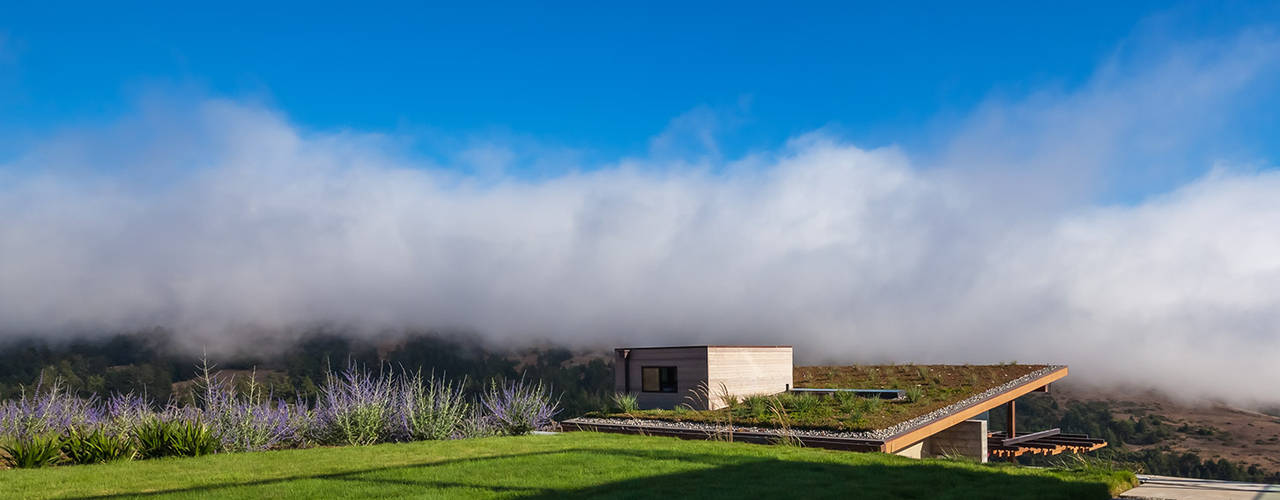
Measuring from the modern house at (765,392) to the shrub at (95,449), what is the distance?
8.22 m

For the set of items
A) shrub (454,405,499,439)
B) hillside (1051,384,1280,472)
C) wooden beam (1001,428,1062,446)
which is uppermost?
shrub (454,405,499,439)

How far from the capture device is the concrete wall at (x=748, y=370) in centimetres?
1850

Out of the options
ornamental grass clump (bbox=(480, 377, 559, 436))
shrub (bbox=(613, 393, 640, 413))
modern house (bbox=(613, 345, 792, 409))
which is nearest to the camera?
ornamental grass clump (bbox=(480, 377, 559, 436))

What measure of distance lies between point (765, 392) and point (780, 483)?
46.1 ft

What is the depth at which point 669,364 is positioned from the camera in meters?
19.2

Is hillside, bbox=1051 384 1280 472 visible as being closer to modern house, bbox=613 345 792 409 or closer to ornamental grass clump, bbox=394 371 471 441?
modern house, bbox=613 345 792 409

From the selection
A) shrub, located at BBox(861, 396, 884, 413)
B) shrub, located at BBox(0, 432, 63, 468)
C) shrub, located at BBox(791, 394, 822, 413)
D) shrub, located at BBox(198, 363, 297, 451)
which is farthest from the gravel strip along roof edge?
shrub, located at BBox(0, 432, 63, 468)

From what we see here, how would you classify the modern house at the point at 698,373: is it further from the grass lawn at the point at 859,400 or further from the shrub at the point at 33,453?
the shrub at the point at 33,453

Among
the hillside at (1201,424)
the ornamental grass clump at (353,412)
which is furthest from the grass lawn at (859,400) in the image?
the hillside at (1201,424)

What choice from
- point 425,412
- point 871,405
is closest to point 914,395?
point 871,405

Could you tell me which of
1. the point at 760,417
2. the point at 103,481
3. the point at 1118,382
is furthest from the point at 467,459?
the point at 1118,382

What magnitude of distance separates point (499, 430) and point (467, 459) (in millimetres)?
4181

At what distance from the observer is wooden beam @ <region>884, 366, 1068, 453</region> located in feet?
40.0

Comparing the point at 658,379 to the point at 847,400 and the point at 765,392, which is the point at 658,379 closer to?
the point at 765,392
